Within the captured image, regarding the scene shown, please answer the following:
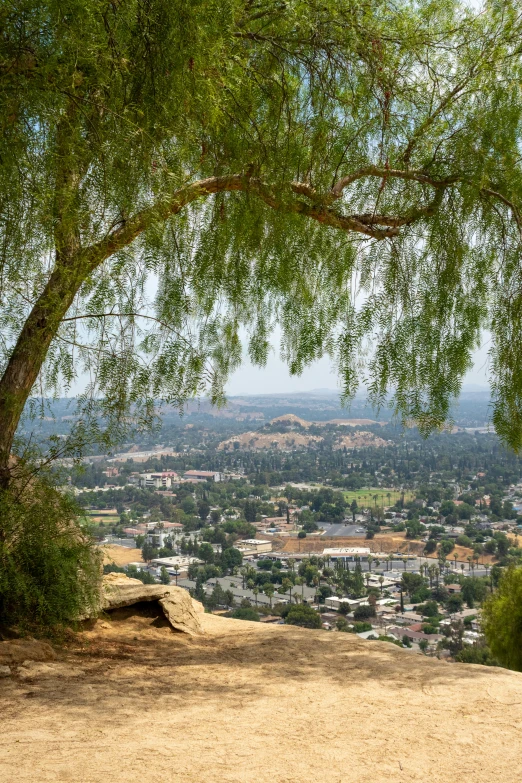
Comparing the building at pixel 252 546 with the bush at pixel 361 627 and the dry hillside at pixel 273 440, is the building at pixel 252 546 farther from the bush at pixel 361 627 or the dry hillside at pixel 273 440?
the dry hillside at pixel 273 440

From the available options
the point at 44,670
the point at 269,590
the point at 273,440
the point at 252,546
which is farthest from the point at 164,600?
the point at 273,440

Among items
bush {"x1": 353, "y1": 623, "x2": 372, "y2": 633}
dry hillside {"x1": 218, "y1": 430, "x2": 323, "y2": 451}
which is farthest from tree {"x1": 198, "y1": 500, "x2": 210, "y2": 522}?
bush {"x1": 353, "y1": 623, "x2": 372, "y2": 633}

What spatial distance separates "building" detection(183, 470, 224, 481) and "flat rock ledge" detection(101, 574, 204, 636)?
13165 millimetres

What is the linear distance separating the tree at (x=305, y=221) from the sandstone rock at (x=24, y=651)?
0.91m

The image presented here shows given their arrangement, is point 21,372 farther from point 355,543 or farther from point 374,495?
point 374,495

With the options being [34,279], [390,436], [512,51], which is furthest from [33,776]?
[390,436]

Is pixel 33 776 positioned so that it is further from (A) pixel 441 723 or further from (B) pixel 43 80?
(B) pixel 43 80

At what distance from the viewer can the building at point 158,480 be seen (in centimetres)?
1755

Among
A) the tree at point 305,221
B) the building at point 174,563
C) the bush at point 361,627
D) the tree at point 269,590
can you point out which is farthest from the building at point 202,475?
the tree at point 305,221

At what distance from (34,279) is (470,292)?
269cm

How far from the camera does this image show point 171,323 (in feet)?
15.4

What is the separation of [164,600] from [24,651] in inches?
61.5

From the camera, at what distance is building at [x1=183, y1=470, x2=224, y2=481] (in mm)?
19163

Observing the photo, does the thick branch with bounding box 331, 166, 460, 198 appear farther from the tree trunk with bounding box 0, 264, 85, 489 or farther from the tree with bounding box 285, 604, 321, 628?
the tree with bounding box 285, 604, 321, 628
